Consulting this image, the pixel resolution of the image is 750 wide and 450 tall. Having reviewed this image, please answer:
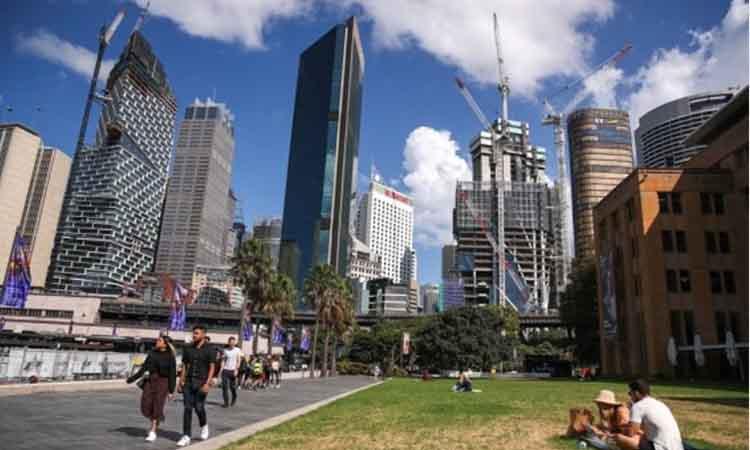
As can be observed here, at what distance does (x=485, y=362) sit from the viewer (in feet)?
232

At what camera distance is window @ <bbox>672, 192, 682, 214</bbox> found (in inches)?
1876

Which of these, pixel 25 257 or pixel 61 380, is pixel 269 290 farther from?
pixel 61 380

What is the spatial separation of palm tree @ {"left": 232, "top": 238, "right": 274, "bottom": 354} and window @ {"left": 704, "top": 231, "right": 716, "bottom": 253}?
39.6 meters

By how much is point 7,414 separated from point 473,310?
6582 cm

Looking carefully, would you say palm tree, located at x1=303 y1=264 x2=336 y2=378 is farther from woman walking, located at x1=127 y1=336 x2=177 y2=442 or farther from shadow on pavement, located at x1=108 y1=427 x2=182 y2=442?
woman walking, located at x1=127 y1=336 x2=177 y2=442

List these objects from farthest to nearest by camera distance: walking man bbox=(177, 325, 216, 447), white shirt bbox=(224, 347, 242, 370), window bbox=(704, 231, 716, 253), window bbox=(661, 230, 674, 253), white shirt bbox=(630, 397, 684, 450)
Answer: window bbox=(661, 230, 674, 253) → window bbox=(704, 231, 716, 253) → white shirt bbox=(224, 347, 242, 370) → walking man bbox=(177, 325, 216, 447) → white shirt bbox=(630, 397, 684, 450)

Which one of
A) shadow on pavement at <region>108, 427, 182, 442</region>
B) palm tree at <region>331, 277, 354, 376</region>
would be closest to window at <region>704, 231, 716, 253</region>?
→ palm tree at <region>331, 277, 354, 376</region>

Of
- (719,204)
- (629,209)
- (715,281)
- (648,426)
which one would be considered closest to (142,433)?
(648,426)

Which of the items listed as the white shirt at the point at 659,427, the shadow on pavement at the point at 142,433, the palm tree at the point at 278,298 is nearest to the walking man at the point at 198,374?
the shadow on pavement at the point at 142,433

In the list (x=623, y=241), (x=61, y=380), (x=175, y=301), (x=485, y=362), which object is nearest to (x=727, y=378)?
(x=623, y=241)

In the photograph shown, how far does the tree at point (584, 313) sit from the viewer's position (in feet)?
207

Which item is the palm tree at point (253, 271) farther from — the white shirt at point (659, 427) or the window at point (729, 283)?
the white shirt at point (659, 427)

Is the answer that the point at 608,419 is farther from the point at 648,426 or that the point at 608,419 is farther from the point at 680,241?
the point at 680,241

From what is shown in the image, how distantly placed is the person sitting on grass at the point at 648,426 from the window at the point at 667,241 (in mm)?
44349
